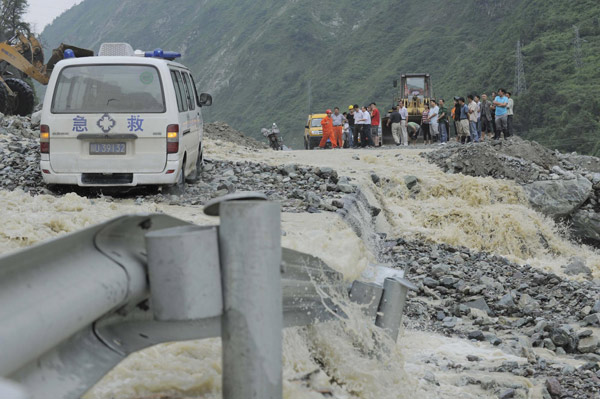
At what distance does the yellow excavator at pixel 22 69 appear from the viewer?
20.8m

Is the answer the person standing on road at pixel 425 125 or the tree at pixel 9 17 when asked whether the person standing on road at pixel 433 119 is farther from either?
the tree at pixel 9 17

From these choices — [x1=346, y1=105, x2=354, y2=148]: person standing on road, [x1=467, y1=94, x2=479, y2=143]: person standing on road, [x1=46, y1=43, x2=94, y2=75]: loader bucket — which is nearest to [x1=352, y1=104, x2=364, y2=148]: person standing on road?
[x1=346, y1=105, x2=354, y2=148]: person standing on road

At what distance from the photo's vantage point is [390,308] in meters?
4.73

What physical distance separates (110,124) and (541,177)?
1364 cm

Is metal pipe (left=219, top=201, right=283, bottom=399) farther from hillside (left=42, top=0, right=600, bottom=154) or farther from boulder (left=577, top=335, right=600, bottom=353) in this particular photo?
hillside (left=42, top=0, right=600, bottom=154)

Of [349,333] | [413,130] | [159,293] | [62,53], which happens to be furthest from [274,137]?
[159,293]

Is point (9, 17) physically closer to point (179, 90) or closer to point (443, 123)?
point (443, 123)

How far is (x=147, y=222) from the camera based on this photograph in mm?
2551

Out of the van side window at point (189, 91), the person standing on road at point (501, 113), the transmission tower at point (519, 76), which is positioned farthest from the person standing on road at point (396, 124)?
the transmission tower at point (519, 76)

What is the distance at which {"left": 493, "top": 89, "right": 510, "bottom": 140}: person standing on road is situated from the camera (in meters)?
23.4

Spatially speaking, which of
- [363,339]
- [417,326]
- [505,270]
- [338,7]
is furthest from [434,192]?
[338,7]

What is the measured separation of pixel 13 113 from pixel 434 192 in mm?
13021

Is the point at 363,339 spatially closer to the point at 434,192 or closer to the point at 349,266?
the point at 349,266

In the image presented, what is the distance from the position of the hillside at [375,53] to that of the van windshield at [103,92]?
33846 millimetres
